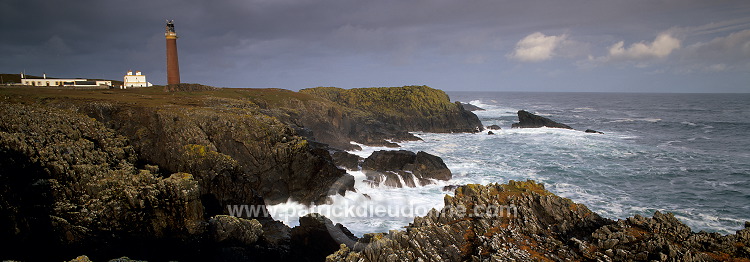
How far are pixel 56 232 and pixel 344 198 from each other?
15.5 meters

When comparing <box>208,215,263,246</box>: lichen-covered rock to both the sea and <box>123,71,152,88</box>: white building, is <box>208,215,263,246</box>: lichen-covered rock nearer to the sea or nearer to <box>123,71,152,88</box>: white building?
the sea

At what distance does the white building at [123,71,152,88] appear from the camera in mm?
57375

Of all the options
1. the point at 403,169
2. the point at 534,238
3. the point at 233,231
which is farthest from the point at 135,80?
the point at 534,238

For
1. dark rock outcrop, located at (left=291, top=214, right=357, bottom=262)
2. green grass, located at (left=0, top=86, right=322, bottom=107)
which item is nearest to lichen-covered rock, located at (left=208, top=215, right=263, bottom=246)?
dark rock outcrop, located at (left=291, top=214, right=357, bottom=262)

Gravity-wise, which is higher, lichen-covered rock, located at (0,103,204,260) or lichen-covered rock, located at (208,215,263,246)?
lichen-covered rock, located at (0,103,204,260)

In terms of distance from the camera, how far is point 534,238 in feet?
42.0

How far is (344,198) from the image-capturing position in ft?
84.9

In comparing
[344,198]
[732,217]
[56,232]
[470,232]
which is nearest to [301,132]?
[344,198]

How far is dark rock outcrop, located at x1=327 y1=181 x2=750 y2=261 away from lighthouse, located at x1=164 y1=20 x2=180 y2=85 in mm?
41984

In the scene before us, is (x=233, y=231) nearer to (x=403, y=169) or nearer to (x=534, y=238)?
(x=534, y=238)

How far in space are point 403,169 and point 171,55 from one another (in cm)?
3367

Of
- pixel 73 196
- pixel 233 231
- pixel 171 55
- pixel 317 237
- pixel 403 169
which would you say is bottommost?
pixel 317 237

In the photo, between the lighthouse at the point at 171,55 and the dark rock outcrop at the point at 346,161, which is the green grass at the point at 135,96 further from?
the dark rock outcrop at the point at 346,161

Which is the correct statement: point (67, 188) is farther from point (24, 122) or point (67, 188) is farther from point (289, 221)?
point (289, 221)
